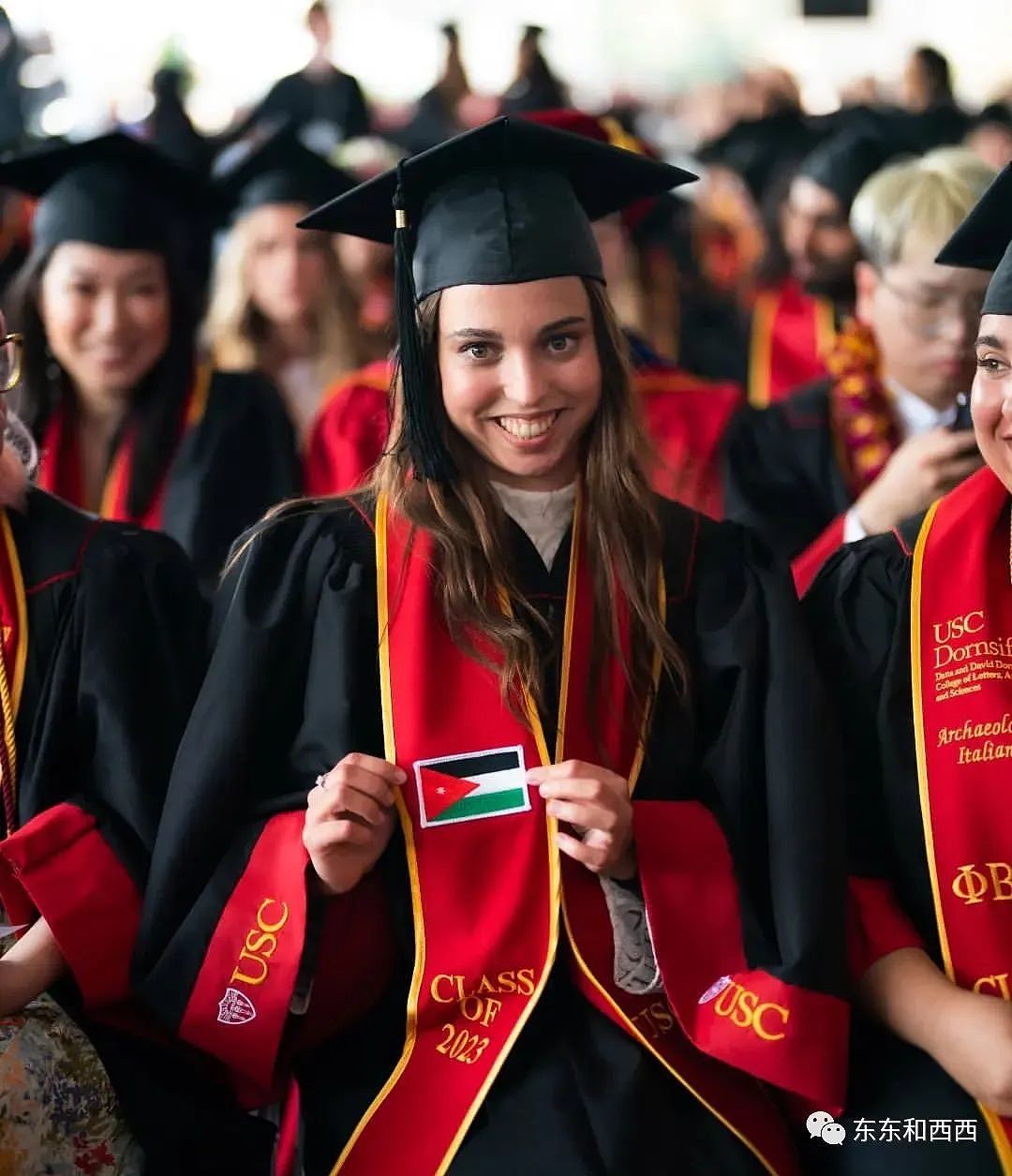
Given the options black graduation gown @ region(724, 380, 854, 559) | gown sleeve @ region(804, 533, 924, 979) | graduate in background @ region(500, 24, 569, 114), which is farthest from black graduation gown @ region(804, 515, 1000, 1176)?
graduate in background @ region(500, 24, 569, 114)

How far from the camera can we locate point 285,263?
14.4 ft

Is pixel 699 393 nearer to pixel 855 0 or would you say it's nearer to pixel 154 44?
pixel 154 44

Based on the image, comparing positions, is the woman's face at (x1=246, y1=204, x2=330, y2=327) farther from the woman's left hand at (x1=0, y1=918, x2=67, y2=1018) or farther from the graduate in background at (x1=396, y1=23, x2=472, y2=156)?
the graduate in background at (x1=396, y1=23, x2=472, y2=156)

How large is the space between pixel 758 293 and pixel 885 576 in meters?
4.06

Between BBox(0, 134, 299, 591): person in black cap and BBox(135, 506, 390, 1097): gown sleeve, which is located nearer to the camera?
BBox(135, 506, 390, 1097): gown sleeve

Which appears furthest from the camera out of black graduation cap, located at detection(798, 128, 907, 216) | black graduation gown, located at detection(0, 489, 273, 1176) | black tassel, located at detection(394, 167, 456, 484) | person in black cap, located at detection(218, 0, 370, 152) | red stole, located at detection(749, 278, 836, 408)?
person in black cap, located at detection(218, 0, 370, 152)

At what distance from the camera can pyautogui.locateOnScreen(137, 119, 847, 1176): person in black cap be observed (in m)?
1.84

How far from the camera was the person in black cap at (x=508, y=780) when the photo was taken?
72.6 inches

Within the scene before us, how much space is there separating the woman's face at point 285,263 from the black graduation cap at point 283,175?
0.03 metres

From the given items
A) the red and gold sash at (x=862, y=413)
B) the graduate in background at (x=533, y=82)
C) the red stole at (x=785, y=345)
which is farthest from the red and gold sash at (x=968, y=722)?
the graduate in background at (x=533, y=82)

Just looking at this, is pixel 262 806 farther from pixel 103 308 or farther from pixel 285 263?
A: pixel 285 263

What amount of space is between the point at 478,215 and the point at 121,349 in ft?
4.30

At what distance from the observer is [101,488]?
10.7 feet

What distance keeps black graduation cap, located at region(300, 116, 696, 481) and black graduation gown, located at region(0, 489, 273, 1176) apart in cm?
43
